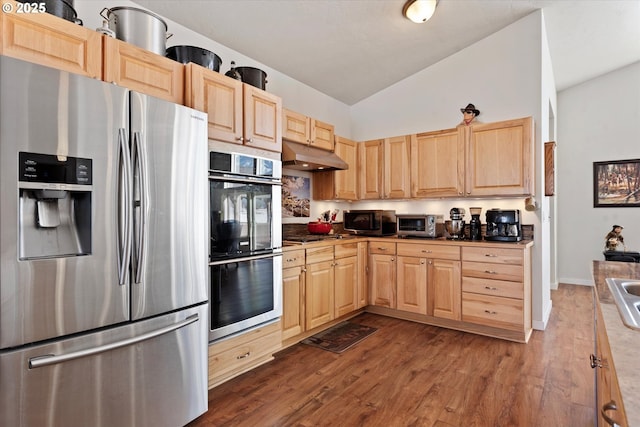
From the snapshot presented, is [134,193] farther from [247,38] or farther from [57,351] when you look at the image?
[247,38]

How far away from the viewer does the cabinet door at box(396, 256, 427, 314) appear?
3.68 m

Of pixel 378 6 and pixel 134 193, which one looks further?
pixel 378 6

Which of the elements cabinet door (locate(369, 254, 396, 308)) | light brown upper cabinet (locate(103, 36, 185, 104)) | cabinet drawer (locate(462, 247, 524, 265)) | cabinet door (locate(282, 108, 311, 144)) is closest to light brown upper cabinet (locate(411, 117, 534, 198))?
cabinet drawer (locate(462, 247, 524, 265))

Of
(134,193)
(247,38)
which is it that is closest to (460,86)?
(247,38)

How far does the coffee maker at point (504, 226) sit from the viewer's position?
3.38 m

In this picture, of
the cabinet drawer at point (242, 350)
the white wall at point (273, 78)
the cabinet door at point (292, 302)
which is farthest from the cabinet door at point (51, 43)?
the cabinet door at point (292, 302)

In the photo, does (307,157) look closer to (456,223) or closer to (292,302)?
(292,302)

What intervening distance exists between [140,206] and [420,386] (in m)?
2.19

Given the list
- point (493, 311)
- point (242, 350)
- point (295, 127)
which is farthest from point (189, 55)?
point (493, 311)

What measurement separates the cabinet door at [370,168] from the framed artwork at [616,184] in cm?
377

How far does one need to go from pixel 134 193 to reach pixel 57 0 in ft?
3.54

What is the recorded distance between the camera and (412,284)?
3.76 meters

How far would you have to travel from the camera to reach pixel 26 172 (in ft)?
4.44

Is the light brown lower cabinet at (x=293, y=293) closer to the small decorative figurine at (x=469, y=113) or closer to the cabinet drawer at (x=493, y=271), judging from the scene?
the cabinet drawer at (x=493, y=271)
